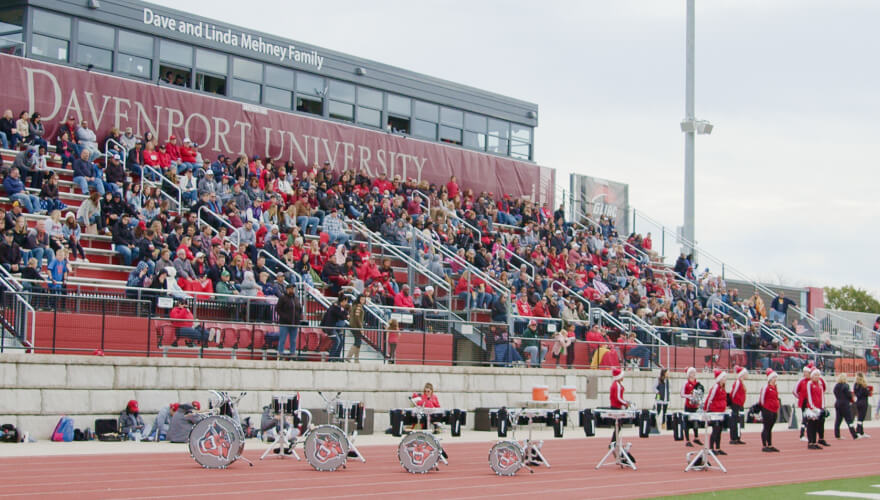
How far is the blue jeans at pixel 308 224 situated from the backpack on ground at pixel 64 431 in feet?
34.6

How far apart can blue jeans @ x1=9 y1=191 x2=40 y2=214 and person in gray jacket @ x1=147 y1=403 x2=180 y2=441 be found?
590 centimetres

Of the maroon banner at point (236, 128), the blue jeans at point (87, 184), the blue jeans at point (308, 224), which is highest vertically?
the maroon banner at point (236, 128)

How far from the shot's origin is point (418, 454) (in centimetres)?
1700

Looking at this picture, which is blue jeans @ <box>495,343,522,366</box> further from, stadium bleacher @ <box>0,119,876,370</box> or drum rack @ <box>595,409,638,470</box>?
drum rack @ <box>595,409,638,470</box>

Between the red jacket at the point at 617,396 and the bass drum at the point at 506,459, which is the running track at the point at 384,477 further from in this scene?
the red jacket at the point at 617,396

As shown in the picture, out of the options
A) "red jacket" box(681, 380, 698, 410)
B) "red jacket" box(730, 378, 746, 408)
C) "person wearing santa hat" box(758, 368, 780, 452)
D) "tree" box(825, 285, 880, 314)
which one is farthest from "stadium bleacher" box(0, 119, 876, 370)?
"tree" box(825, 285, 880, 314)

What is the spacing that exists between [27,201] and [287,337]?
6.14 m

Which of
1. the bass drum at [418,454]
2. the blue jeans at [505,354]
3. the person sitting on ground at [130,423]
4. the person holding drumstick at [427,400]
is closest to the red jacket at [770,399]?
the blue jeans at [505,354]

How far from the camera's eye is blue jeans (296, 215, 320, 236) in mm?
29844

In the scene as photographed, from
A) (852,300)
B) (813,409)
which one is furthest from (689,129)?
(852,300)

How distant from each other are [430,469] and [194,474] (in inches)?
132

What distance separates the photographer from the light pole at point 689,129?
4597 centimetres

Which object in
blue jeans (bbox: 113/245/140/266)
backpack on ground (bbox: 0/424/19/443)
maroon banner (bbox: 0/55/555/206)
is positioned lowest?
backpack on ground (bbox: 0/424/19/443)

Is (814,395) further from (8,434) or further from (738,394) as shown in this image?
(8,434)
